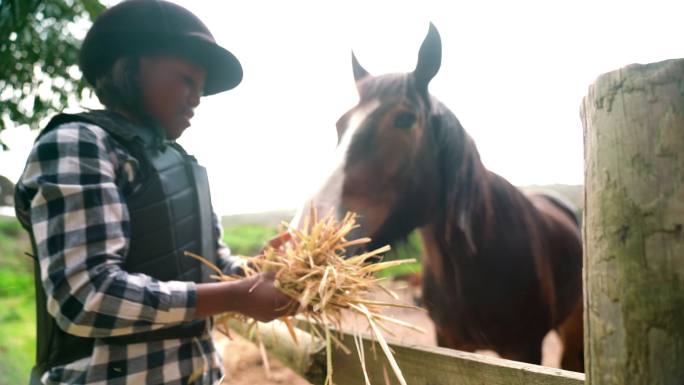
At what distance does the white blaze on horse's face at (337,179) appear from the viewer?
1905mm

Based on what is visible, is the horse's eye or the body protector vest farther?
the horse's eye

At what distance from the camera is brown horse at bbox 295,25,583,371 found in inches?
84.0

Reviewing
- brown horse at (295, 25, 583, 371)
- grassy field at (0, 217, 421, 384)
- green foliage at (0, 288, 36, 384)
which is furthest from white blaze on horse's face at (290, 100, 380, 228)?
green foliage at (0, 288, 36, 384)

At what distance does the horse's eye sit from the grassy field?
2.06ft

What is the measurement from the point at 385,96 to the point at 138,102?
124 centimetres

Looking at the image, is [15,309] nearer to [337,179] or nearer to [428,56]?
[337,179]

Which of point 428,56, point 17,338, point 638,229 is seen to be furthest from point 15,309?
point 638,229

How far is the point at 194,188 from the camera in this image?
145cm

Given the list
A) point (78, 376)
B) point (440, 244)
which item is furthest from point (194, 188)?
point (440, 244)

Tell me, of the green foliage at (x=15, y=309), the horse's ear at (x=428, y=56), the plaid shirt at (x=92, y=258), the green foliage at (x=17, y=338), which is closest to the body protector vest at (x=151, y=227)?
the plaid shirt at (x=92, y=258)

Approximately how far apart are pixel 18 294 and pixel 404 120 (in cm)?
778

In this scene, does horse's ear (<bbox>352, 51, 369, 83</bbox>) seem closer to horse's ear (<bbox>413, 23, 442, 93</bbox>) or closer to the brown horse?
the brown horse

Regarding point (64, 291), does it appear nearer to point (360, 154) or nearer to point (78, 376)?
point (78, 376)

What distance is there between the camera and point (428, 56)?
2385mm
